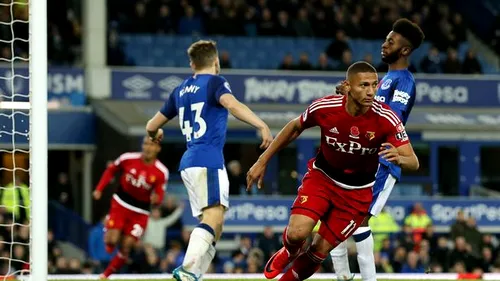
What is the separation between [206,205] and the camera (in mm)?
9781

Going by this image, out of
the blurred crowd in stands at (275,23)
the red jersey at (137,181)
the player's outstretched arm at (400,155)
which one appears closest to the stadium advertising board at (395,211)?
the blurred crowd in stands at (275,23)

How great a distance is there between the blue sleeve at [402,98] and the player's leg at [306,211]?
1294 mm

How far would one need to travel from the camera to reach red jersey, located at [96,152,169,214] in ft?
51.6

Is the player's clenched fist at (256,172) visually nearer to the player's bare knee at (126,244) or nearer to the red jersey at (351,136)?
the red jersey at (351,136)

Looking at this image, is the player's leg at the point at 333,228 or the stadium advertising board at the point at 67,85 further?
the stadium advertising board at the point at 67,85

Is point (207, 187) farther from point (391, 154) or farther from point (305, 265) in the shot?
point (391, 154)

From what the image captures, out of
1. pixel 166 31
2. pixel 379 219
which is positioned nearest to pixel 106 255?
pixel 379 219

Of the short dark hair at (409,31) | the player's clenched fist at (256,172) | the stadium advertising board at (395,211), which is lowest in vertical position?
the stadium advertising board at (395,211)

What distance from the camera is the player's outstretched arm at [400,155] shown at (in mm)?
8531

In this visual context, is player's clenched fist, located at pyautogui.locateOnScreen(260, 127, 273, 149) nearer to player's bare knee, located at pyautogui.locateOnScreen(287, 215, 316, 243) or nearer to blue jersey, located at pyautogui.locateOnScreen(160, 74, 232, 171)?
player's bare knee, located at pyautogui.locateOnScreen(287, 215, 316, 243)

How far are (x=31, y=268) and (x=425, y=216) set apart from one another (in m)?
14.8

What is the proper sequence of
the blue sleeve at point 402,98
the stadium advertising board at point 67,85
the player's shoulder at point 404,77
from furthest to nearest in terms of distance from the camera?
the stadium advertising board at point 67,85, the player's shoulder at point 404,77, the blue sleeve at point 402,98

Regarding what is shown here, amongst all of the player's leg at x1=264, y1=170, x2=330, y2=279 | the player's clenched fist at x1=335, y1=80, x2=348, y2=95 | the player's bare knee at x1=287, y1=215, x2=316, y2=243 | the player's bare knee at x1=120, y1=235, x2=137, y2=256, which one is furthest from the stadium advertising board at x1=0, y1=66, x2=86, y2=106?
the player's bare knee at x1=287, y1=215, x2=316, y2=243

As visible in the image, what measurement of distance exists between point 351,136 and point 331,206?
613mm
